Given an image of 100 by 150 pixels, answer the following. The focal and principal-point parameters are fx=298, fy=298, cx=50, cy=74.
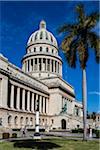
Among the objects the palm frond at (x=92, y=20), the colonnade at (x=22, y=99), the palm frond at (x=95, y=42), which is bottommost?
the colonnade at (x=22, y=99)

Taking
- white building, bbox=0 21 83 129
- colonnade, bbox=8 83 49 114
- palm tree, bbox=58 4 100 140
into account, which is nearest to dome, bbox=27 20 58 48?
white building, bbox=0 21 83 129

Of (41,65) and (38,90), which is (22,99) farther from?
(41,65)

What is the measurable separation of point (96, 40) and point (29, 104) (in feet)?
175

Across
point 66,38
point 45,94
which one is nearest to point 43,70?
point 45,94

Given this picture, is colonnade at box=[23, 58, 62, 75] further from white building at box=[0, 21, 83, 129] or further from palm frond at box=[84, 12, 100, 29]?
palm frond at box=[84, 12, 100, 29]

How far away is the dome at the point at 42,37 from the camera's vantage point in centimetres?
12406

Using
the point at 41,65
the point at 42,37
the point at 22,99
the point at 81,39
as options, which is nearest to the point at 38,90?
the point at 22,99

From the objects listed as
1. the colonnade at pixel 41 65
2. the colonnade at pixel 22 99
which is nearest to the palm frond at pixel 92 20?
the colonnade at pixel 22 99

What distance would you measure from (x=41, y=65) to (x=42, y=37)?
539 inches

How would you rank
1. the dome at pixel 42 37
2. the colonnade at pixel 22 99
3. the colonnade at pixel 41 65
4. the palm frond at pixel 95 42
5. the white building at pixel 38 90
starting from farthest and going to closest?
the dome at pixel 42 37
the colonnade at pixel 41 65
the colonnade at pixel 22 99
the white building at pixel 38 90
the palm frond at pixel 95 42

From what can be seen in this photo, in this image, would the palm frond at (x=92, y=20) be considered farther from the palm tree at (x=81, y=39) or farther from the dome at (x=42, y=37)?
the dome at (x=42, y=37)

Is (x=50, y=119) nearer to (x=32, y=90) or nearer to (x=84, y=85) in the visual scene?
(x=32, y=90)

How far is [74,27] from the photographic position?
37.2 metres

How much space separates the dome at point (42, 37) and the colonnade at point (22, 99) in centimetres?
3425
